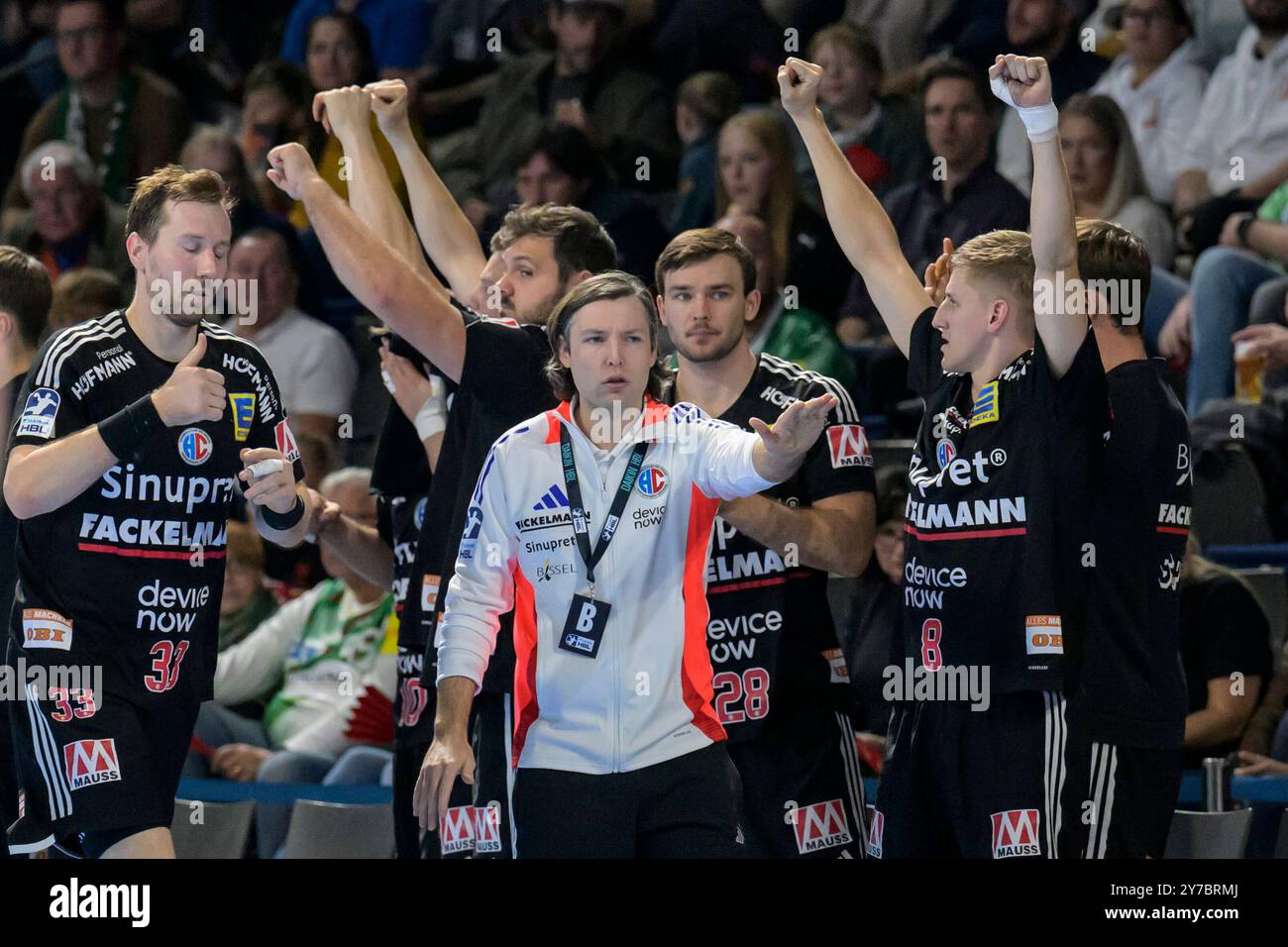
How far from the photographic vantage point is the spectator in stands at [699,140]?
8984 millimetres

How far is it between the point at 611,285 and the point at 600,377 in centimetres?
24

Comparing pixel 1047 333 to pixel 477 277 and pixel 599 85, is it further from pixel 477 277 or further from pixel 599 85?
pixel 599 85

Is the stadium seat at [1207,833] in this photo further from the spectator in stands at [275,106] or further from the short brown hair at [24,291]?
the spectator in stands at [275,106]

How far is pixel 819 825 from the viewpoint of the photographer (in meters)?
5.21

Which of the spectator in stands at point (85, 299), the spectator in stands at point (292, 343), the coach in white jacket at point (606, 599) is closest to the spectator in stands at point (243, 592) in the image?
the spectator in stands at point (292, 343)

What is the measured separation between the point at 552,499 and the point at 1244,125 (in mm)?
5108

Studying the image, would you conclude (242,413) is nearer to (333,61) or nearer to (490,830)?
(490,830)

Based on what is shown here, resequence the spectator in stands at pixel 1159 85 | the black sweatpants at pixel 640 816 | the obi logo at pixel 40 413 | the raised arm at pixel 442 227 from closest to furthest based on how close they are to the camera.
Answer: the black sweatpants at pixel 640 816 < the obi logo at pixel 40 413 < the raised arm at pixel 442 227 < the spectator in stands at pixel 1159 85

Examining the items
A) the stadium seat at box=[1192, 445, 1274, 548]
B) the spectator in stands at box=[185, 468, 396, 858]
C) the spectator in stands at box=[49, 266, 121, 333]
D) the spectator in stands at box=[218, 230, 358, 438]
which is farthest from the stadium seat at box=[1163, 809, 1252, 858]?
the spectator in stands at box=[49, 266, 121, 333]

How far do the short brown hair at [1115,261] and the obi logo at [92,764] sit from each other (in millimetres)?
2753

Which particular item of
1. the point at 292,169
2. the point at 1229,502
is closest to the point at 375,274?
the point at 292,169

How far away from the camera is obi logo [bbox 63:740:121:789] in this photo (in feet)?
14.9
